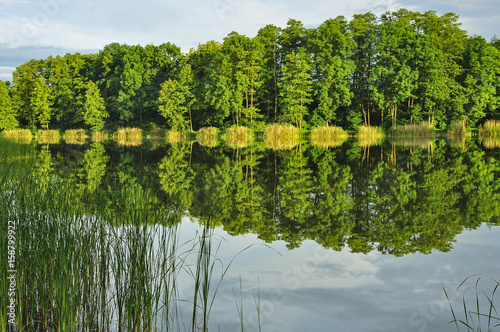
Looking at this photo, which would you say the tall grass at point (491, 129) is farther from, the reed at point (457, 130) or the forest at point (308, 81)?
the forest at point (308, 81)

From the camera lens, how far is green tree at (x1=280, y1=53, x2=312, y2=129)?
44.0 meters

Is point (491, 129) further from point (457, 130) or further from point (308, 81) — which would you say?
point (308, 81)

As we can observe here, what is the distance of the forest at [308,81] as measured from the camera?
146ft

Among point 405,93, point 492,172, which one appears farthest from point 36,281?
point 405,93

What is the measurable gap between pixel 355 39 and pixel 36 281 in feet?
164

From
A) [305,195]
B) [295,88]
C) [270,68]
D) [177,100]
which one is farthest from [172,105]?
[305,195]

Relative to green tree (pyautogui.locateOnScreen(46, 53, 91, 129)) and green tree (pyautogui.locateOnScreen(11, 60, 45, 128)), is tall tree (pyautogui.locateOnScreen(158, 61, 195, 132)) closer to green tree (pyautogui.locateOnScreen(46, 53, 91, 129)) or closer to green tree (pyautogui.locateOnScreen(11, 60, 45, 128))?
green tree (pyautogui.locateOnScreen(46, 53, 91, 129))

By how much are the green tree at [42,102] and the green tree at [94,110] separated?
21.5ft

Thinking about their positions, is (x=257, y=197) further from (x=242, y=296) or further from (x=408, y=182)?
(x=242, y=296)

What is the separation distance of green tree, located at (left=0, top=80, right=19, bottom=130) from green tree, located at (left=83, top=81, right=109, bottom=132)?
10552mm

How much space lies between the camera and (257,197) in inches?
434

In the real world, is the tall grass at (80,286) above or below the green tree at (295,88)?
below

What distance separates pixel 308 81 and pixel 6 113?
129 feet

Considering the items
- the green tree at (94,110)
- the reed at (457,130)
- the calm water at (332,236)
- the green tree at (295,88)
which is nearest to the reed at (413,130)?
the reed at (457,130)
